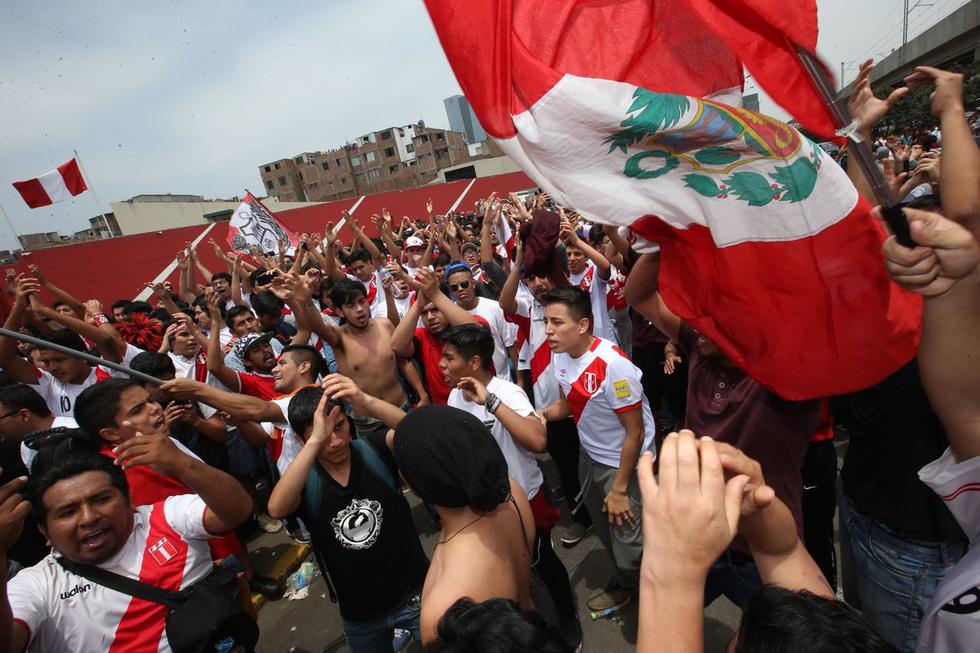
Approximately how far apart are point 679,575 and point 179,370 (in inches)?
183

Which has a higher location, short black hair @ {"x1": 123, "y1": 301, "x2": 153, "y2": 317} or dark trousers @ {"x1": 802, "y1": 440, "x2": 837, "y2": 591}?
short black hair @ {"x1": 123, "y1": 301, "x2": 153, "y2": 317}

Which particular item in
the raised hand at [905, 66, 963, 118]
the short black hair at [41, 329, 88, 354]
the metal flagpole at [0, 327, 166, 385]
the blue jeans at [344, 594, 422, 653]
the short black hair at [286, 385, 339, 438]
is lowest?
the blue jeans at [344, 594, 422, 653]

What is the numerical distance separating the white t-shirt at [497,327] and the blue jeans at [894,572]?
2.61 m

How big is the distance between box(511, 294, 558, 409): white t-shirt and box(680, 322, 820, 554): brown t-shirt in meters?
1.21

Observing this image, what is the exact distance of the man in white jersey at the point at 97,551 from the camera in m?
1.76

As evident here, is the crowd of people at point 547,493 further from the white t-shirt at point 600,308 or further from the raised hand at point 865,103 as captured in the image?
the white t-shirt at point 600,308

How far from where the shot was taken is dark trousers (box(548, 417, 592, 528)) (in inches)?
143

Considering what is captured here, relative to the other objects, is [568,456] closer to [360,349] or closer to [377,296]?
[360,349]

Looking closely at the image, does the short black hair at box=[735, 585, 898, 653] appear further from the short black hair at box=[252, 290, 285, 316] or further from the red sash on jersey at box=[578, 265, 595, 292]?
the short black hair at box=[252, 290, 285, 316]

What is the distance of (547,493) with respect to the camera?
3.03 m

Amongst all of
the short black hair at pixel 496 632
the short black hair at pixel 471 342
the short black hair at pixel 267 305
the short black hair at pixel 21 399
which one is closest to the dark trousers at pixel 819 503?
the short black hair at pixel 471 342

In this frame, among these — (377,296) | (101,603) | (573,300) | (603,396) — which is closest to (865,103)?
(573,300)

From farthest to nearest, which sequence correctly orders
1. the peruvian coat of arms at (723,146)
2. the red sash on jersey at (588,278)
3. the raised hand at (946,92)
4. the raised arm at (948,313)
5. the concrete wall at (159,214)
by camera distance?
the concrete wall at (159,214)
the red sash on jersey at (588,278)
the peruvian coat of arms at (723,146)
the raised hand at (946,92)
the raised arm at (948,313)

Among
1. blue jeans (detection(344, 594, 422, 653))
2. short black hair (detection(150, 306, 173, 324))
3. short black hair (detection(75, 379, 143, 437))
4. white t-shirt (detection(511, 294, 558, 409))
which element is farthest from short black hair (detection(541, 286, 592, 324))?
short black hair (detection(150, 306, 173, 324))
